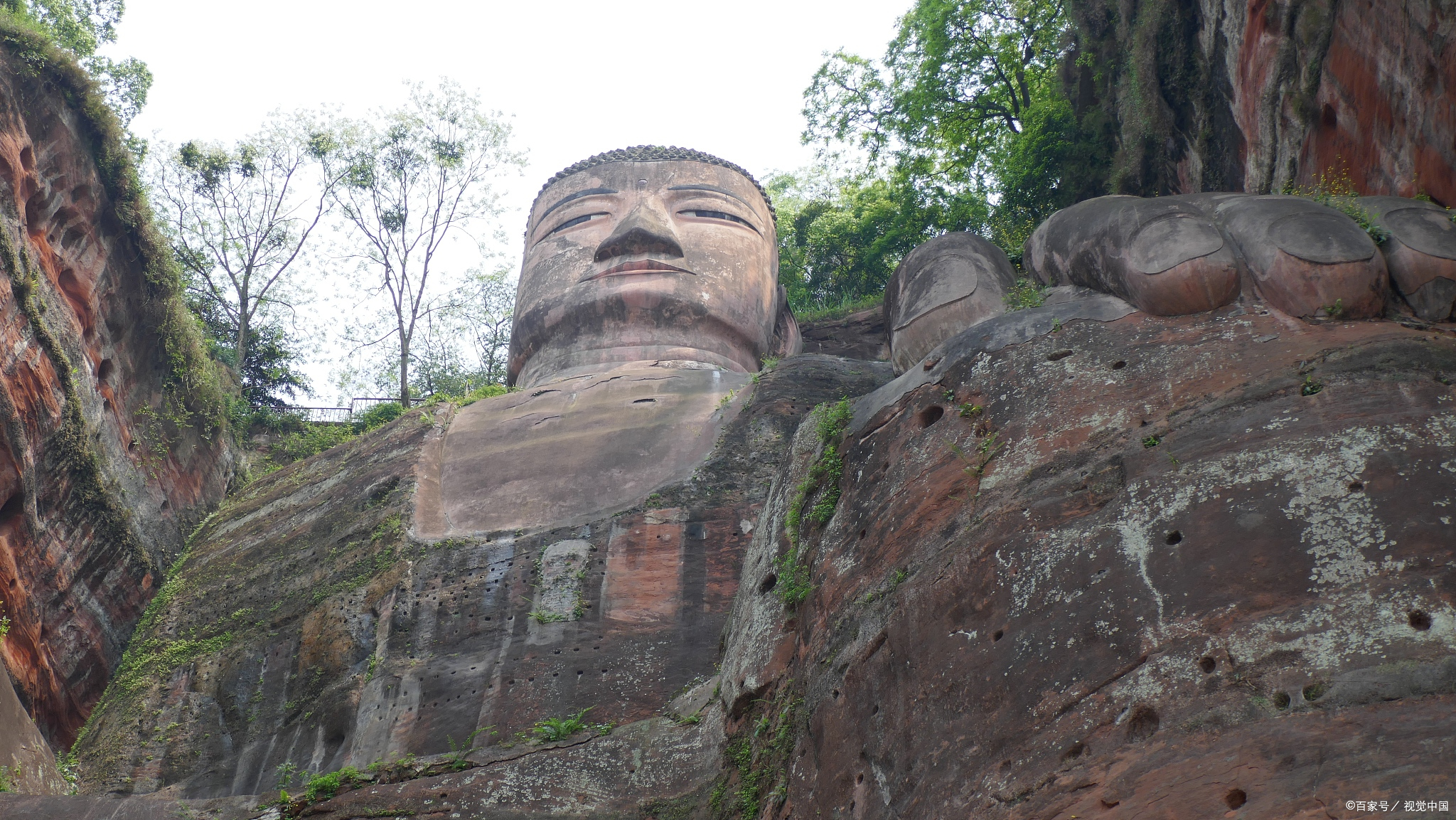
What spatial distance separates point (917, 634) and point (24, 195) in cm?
794

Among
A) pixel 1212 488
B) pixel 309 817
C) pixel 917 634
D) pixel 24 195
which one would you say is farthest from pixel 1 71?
pixel 1212 488

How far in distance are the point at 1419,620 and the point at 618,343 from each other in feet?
30.8

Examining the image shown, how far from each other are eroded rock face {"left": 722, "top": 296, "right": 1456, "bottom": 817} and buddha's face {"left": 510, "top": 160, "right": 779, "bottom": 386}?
6.57m

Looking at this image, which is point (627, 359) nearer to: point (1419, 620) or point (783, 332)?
point (783, 332)

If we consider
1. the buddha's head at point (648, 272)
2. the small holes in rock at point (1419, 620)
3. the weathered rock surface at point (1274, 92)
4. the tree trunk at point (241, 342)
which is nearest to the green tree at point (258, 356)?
the tree trunk at point (241, 342)

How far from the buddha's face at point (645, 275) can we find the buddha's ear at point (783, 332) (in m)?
0.19

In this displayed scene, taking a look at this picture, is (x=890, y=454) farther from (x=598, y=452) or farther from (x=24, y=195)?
(x=24, y=195)

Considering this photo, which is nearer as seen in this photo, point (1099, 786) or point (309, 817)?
point (1099, 786)

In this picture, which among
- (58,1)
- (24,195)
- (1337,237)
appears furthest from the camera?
(58,1)

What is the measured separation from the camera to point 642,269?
13.3 metres

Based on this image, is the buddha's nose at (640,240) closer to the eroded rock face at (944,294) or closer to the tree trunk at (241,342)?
the eroded rock face at (944,294)

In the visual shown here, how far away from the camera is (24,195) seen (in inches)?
389

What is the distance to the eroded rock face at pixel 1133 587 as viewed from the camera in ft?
14.2

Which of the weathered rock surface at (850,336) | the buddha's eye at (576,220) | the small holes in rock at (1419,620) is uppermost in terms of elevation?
the weathered rock surface at (850,336)
